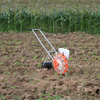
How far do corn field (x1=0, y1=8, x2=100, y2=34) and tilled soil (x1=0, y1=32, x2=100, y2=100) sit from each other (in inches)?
93.1

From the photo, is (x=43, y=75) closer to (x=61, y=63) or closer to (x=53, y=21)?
(x=61, y=63)

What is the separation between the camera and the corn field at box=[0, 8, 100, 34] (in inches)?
377

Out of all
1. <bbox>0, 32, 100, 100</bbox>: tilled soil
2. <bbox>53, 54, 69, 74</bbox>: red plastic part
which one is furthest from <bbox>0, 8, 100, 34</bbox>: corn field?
<bbox>53, 54, 69, 74</bbox>: red plastic part

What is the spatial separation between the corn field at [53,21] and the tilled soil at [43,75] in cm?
236

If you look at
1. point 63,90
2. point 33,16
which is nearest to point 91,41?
point 33,16

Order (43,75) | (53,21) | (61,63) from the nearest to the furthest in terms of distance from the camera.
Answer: (61,63)
(43,75)
(53,21)

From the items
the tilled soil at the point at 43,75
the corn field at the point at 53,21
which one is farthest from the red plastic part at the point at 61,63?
the corn field at the point at 53,21

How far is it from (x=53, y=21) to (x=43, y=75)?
583 cm

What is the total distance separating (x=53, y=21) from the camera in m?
9.50

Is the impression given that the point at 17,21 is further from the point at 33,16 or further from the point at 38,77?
the point at 38,77

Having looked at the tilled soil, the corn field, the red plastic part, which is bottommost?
the tilled soil

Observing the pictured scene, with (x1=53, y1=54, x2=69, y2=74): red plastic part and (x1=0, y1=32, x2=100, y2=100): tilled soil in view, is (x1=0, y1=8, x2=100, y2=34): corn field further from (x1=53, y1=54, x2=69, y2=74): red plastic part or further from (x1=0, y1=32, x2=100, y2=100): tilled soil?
(x1=53, y1=54, x2=69, y2=74): red plastic part

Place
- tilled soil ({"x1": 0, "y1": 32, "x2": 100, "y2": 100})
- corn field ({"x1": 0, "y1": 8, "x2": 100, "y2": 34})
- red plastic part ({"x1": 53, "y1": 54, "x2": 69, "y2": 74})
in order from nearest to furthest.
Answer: tilled soil ({"x1": 0, "y1": 32, "x2": 100, "y2": 100})
red plastic part ({"x1": 53, "y1": 54, "x2": 69, "y2": 74})
corn field ({"x1": 0, "y1": 8, "x2": 100, "y2": 34})

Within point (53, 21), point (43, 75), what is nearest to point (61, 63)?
point (43, 75)
